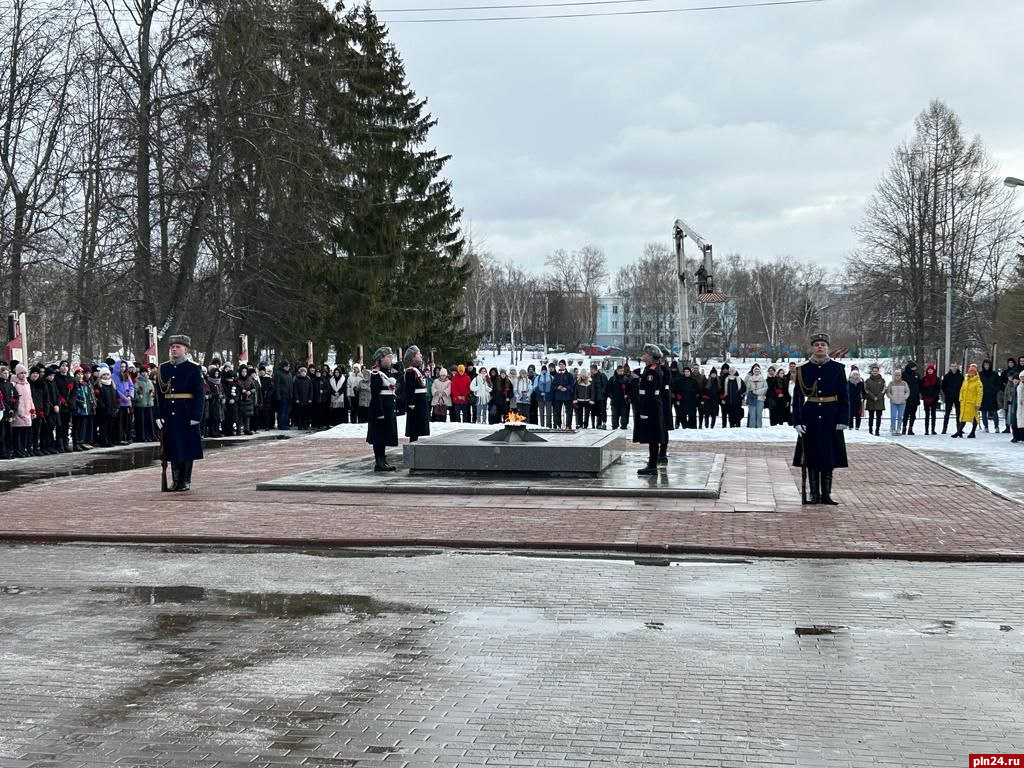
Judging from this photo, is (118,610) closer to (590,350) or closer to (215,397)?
(215,397)

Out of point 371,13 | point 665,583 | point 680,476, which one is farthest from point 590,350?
point 665,583

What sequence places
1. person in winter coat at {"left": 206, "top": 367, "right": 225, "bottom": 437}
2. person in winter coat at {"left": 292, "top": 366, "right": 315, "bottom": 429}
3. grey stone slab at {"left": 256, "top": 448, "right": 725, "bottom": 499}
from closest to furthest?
grey stone slab at {"left": 256, "top": 448, "right": 725, "bottom": 499}
person in winter coat at {"left": 206, "top": 367, "right": 225, "bottom": 437}
person in winter coat at {"left": 292, "top": 366, "right": 315, "bottom": 429}

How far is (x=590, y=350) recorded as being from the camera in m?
101

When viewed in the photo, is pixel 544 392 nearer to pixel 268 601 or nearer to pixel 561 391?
pixel 561 391

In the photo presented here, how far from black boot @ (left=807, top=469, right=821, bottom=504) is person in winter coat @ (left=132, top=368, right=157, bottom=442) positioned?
16.5m

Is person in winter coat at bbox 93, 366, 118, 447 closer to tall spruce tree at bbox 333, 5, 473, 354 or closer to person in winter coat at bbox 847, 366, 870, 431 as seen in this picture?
tall spruce tree at bbox 333, 5, 473, 354

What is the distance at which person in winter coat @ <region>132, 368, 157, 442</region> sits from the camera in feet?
83.0

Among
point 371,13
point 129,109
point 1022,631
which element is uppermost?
point 371,13

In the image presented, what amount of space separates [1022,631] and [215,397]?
22.5 metres

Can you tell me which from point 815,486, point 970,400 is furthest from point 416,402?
point 970,400

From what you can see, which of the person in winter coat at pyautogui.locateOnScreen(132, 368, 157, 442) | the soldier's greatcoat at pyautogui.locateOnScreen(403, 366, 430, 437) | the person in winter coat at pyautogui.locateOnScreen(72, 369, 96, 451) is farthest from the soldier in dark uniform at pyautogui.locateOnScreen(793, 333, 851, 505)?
the person in winter coat at pyautogui.locateOnScreen(132, 368, 157, 442)

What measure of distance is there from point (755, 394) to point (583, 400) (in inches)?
186

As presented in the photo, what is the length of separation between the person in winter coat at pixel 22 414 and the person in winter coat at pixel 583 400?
47.0 ft

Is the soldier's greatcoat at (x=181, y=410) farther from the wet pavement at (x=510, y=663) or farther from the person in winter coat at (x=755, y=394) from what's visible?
the person in winter coat at (x=755, y=394)
